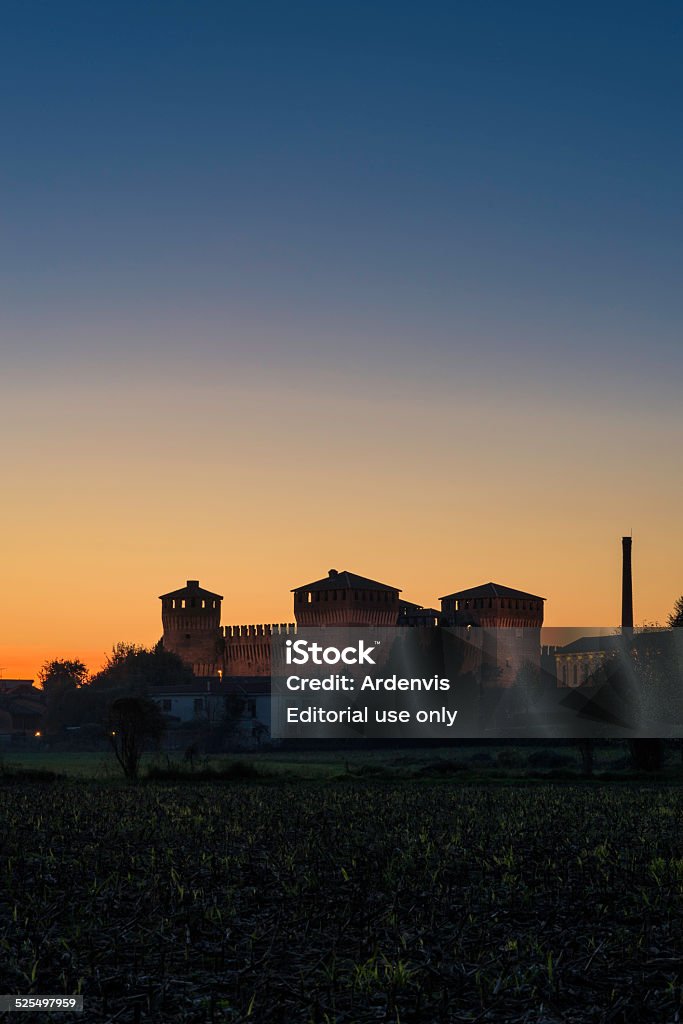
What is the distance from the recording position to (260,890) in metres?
12.5

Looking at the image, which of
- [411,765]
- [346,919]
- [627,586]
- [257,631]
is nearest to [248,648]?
[257,631]

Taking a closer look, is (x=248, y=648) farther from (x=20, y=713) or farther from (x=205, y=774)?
(x=205, y=774)

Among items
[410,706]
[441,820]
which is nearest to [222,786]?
[441,820]

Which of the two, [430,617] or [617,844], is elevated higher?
[430,617]

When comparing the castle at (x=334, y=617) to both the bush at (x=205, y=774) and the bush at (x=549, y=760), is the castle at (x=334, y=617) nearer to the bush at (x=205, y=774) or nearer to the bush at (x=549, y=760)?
the bush at (x=549, y=760)

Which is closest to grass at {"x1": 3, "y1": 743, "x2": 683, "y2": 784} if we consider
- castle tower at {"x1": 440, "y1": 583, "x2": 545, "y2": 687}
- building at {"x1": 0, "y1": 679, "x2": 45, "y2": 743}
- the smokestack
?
the smokestack

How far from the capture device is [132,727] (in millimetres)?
42938

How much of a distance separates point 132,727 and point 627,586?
40.0m

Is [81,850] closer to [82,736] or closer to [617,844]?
[617,844]

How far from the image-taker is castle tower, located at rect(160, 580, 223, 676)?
400ft

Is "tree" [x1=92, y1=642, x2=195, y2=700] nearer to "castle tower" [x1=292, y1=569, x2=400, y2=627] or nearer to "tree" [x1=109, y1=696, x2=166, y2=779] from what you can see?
"castle tower" [x1=292, y1=569, x2=400, y2=627]

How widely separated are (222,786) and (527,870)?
21.7 metres

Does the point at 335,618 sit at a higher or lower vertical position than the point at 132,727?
higher

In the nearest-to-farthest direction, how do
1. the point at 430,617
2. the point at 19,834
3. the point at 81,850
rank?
the point at 81,850
the point at 19,834
the point at 430,617
